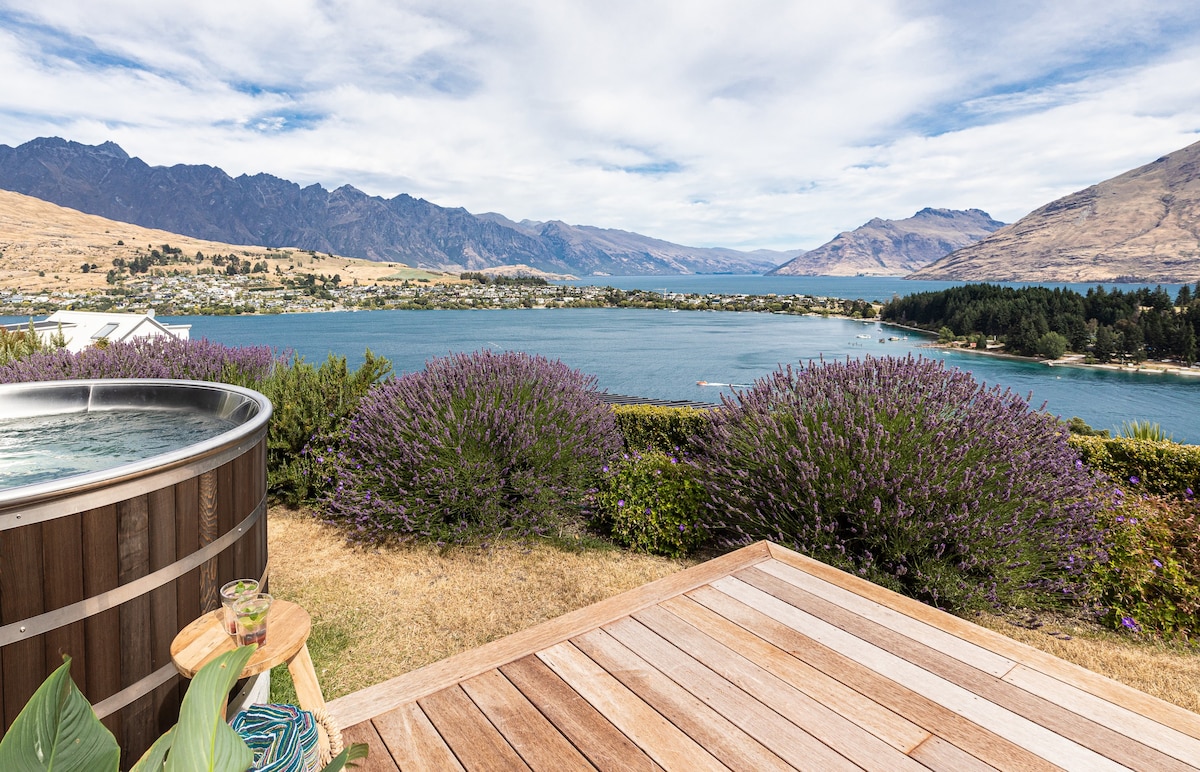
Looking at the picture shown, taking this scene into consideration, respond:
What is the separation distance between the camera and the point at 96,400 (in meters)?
3.32

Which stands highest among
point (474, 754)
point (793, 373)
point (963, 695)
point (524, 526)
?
point (793, 373)

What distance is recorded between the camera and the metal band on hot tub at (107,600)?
1530mm

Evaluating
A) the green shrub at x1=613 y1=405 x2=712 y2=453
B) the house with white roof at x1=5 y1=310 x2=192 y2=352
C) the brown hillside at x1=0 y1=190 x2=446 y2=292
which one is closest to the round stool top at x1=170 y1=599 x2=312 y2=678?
the green shrub at x1=613 y1=405 x2=712 y2=453

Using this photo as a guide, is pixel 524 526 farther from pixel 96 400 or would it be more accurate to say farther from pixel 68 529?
pixel 68 529

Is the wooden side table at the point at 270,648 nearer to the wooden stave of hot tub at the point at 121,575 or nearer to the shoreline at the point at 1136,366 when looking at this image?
the wooden stave of hot tub at the point at 121,575

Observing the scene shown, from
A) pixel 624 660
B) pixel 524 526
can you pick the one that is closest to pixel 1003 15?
pixel 524 526

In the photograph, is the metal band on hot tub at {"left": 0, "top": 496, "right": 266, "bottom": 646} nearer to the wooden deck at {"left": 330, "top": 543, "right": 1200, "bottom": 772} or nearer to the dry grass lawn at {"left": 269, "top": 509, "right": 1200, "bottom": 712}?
the wooden deck at {"left": 330, "top": 543, "right": 1200, "bottom": 772}

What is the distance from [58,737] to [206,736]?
0.59 ft

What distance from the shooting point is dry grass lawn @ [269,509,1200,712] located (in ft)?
10.9

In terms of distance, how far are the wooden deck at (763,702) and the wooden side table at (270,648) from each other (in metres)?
0.20

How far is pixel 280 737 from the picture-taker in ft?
5.12

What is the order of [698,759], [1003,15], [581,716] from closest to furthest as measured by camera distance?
1. [698,759]
2. [581,716]
3. [1003,15]

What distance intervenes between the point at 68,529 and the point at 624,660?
179 cm

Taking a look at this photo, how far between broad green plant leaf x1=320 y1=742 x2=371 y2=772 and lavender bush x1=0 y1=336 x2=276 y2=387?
5608 mm
